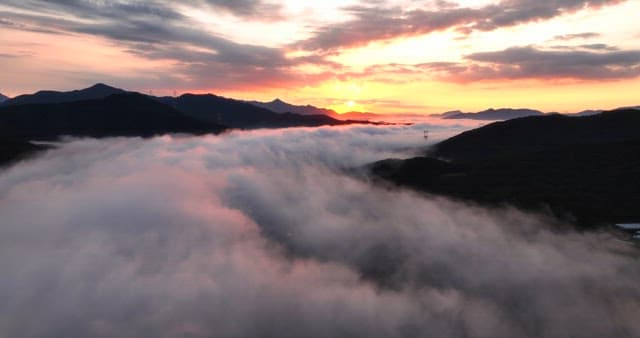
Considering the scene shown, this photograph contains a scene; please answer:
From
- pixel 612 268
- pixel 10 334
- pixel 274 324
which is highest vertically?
pixel 612 268

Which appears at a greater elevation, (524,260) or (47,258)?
(524,260)

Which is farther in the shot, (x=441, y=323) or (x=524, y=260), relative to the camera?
(x=524, y=260)

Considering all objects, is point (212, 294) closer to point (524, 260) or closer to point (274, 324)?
point (274, 324)

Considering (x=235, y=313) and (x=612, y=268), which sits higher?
(x=612, y=268)

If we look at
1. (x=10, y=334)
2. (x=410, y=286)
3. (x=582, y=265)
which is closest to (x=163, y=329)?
(x=10, y=334)

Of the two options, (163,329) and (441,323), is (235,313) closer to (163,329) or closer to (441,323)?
(163,329)

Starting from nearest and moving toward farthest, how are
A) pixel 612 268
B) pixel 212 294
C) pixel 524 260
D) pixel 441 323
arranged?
pixel 441 323
pixel 612 268
pixel 212 294
pixel 524 260

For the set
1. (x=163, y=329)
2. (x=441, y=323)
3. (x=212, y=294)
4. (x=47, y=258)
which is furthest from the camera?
(x=47, y=258)

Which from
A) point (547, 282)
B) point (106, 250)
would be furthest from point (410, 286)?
point (106, 250)

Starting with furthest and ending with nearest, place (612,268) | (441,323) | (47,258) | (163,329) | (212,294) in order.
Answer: (47,258), (212,294), (612,268), (163,329), (441,323)
